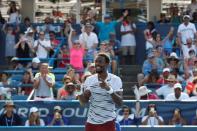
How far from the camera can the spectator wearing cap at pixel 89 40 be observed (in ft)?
63.4

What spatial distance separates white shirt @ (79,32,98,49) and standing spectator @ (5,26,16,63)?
243 cm

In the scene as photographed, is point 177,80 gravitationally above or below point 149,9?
below

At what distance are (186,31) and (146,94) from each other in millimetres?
4617

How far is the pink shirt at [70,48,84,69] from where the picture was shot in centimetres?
1842

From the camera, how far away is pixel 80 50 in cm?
1852

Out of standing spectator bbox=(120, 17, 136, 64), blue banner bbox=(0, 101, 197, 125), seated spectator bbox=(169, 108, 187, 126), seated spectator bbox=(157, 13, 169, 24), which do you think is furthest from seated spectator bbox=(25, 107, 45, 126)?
seated spectator bbox=(157, 13, 169, 24)

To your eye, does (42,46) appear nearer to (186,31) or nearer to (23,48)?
(23,48)

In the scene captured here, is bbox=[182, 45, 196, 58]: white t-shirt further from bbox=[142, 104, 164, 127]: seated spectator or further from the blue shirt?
bbox=[142, 104, 164, 127]: seated spectator

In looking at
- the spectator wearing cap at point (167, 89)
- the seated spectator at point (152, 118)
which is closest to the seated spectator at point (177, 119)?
the seated spectator at point (152, 118)

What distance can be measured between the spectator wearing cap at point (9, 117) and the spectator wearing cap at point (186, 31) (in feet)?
21.7

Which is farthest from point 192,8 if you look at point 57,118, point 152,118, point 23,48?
point 57,118

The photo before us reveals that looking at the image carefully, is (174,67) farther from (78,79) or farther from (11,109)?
(11,109)

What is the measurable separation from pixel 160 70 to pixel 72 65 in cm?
212

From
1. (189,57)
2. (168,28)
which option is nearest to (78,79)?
(189,57)
